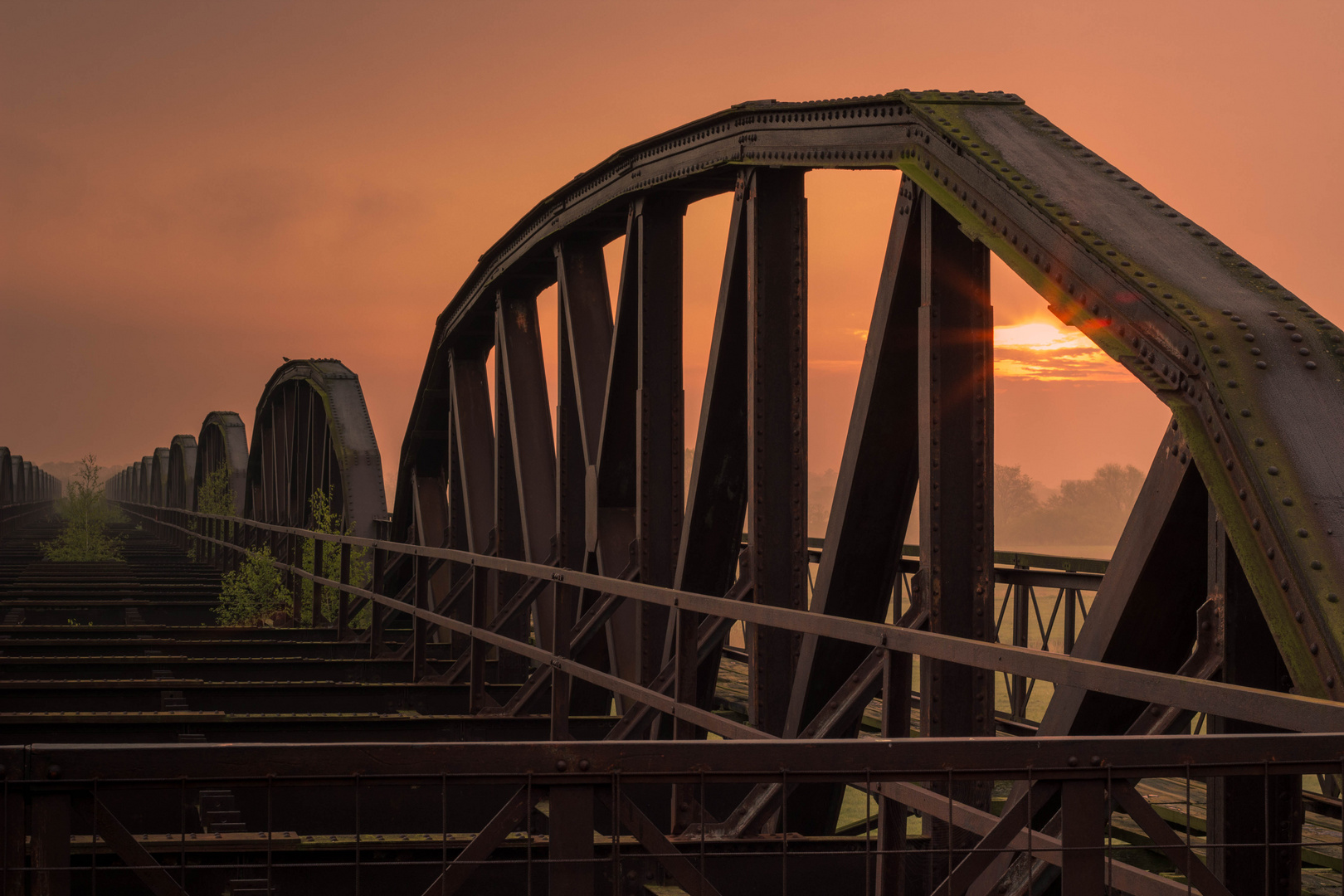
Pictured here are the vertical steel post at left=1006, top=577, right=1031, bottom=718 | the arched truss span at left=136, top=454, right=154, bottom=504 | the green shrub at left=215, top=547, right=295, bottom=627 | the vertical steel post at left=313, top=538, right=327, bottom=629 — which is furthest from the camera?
the arched truss span at left=136, top=454, right=154, bottom=504

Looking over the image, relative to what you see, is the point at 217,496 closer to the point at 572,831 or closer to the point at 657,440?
the point at 657,440

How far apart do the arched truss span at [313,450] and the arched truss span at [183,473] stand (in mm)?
18040

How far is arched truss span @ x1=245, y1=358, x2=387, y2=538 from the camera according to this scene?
2008 cm

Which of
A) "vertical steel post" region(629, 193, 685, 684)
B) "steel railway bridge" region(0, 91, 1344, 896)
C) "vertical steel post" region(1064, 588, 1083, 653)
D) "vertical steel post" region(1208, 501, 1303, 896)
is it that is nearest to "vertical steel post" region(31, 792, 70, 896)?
"steel railway bridge" region(0, 91, 1344, 896)

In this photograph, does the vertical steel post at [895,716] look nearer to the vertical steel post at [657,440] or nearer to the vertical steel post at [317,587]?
the vertical steel post at [657,440]

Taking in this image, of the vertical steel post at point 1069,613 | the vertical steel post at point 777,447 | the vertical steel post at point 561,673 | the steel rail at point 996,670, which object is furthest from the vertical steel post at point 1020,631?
the steel rail at point 996,670

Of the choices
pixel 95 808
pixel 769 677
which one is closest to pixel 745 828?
pixel 769 677

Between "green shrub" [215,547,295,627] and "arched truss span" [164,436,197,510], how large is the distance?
30.2 meters

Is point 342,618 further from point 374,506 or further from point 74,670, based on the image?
point 374,506

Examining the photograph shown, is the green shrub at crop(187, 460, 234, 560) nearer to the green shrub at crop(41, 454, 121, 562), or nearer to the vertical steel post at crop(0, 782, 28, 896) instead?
the green shrub at crop(41, 454, 121, 562)

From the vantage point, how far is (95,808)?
271cm

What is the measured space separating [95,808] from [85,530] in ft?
128

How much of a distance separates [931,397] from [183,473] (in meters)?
56.8

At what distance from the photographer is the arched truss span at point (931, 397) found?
405 centimetres
